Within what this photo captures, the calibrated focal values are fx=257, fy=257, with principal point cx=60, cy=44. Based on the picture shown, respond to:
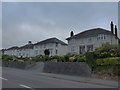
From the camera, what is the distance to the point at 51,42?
324 ft

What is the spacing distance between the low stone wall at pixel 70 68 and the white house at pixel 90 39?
3242 centimetres

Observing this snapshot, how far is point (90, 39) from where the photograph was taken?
247 ft

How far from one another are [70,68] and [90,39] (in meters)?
43.8

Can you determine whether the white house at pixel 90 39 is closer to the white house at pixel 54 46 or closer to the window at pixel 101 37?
the window at pixel 101 37

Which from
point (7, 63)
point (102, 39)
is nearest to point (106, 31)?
point (102, 39)

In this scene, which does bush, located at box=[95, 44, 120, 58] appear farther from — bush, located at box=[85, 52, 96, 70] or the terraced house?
the terraced house

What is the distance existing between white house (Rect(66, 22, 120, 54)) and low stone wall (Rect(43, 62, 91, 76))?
32417 millimetres

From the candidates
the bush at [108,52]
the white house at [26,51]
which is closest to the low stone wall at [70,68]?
the bush at [108,52]

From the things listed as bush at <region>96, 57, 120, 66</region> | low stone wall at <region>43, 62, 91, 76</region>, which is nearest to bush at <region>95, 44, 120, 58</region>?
bush at <region>96, 57, 120, 66</region>

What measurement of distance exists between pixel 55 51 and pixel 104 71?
71742 millimetres

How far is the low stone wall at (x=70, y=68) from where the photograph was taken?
29.3 meters

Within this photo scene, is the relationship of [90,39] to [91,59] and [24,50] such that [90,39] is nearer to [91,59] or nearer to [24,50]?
[91,59]

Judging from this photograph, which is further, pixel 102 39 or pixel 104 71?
pixel 102 39

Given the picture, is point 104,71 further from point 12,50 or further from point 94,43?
point 12,50
